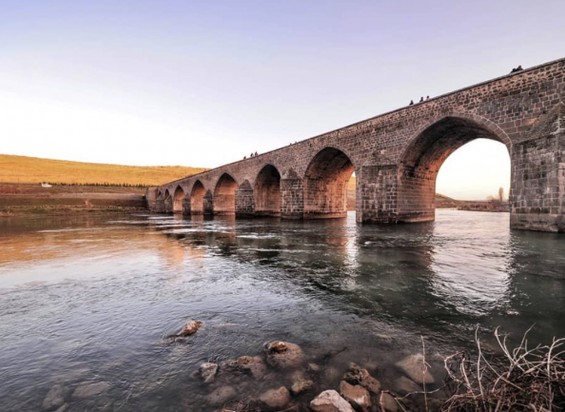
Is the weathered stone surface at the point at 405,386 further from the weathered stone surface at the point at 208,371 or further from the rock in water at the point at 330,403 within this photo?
the weathered stone surface at the point at 208,371

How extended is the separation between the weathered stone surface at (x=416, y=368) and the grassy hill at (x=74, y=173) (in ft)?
260

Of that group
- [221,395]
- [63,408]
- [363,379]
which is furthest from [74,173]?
[363,379]

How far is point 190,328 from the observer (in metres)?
3.21

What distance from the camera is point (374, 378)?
7.55ft

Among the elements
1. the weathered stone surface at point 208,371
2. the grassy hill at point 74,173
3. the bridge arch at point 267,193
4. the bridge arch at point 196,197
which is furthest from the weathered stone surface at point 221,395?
the grassy hill at point 74,173

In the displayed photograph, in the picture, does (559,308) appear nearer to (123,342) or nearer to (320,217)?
(123,342)

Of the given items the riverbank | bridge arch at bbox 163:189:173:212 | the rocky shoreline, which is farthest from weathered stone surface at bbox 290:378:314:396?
bridge arch at bbox 163:189:173:212

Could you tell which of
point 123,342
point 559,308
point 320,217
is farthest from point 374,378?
point 320,217

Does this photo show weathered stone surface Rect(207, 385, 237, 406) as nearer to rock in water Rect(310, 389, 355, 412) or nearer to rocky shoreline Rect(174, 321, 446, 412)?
rocky shoreline Rect(174, 321, 446, 412)

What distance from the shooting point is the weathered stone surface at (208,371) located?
232 cm

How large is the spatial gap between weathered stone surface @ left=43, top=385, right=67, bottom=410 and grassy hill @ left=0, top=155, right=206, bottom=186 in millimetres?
77593

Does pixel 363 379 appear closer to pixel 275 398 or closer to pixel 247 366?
pixel 275 398

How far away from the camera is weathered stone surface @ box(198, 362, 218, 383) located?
7.62 feet

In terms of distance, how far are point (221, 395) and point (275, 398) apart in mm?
395
